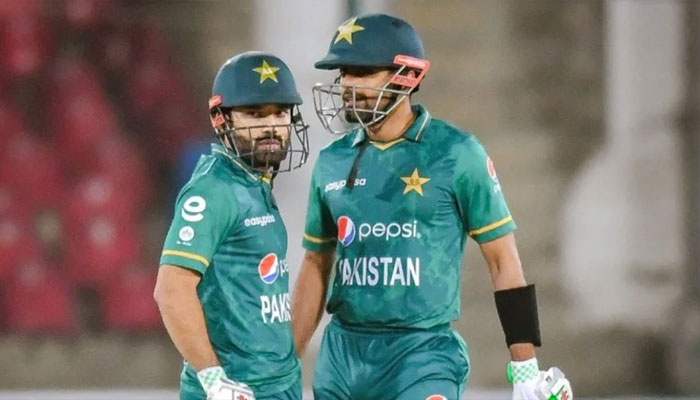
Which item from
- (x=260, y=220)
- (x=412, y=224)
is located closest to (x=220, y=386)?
(x=260, y=220)

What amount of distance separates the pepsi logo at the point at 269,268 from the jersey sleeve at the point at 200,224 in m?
0.12

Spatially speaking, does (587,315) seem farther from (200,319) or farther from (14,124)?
(200,319)

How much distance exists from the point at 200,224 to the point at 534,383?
82cm

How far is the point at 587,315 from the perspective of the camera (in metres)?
5.25

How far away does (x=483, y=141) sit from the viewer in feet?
17.1

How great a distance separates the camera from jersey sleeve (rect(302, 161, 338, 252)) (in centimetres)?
310

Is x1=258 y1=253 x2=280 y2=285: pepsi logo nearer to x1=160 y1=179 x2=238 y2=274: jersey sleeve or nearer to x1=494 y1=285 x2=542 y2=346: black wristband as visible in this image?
x1=160 y1=179 x2=238 y2=274: jersey sleeve

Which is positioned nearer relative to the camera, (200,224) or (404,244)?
(200,224)

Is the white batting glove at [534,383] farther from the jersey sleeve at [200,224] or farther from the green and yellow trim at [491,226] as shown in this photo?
the jersey sleeve at [200,224]

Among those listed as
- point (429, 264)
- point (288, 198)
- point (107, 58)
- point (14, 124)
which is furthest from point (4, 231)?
point (429, 264)

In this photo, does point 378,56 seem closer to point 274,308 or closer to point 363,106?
point 363,106

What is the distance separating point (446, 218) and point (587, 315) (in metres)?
2.46

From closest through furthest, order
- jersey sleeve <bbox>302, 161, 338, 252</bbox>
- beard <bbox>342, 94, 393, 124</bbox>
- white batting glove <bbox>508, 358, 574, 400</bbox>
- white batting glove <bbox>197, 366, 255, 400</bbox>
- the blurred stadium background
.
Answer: white batting glove <bbox>197, 366, 255, 400</bbox> < white batting glove <bbox>508, 358, 574, 400</bbox> < beard <bbox>342, 94, 393, 124</bbox> < jersey sleeve <bbox>302, 161, 338, 252</bbox> < the blurred stadium background

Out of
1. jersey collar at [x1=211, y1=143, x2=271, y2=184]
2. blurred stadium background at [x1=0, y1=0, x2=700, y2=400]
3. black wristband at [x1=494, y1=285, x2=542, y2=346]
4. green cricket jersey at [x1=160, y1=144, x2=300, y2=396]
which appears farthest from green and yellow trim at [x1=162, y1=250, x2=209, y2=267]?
blurred stadium background at [x1=0, y1=0, x2=700, y2=400]
